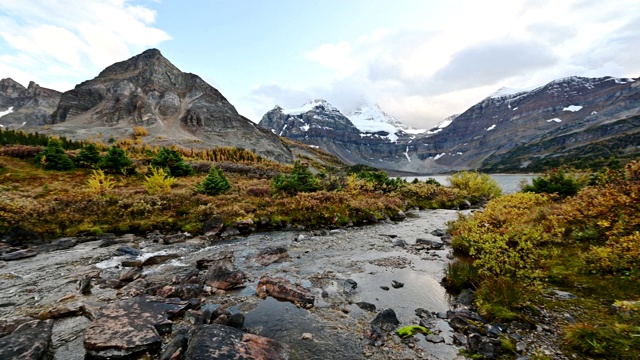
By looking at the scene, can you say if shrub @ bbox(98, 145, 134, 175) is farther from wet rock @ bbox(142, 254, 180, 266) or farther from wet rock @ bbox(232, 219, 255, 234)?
wet rock @ bbox(142, 254, 180, 266)

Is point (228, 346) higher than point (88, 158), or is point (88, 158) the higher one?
point (88, 158)

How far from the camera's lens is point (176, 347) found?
646 centimetres

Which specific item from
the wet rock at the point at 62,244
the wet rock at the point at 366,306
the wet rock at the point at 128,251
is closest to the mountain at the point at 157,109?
the wet rock at the point at 62,244

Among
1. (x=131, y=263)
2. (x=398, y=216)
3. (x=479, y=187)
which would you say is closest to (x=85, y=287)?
(x=131, y=263)

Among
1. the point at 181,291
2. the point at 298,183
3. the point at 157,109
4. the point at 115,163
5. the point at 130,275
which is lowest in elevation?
the point at 130,275

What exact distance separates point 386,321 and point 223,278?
6736 mm

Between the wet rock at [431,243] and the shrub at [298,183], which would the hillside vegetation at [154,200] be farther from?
the wet rock at [431,243]

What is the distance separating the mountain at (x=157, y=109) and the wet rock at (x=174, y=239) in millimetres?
85467

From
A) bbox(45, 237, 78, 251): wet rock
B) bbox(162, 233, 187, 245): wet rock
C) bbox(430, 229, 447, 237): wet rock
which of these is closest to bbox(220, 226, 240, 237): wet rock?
bbox(162, 233, 187, 245): wet rock

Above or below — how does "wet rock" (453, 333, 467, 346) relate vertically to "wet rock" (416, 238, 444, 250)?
above

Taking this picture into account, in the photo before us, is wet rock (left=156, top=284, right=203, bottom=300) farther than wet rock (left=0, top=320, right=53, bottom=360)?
Yes

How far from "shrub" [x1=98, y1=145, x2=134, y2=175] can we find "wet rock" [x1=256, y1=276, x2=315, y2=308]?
36769 millimetres

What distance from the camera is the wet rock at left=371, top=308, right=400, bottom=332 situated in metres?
7.82

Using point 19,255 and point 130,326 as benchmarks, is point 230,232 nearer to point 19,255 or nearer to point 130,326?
point 19,255
